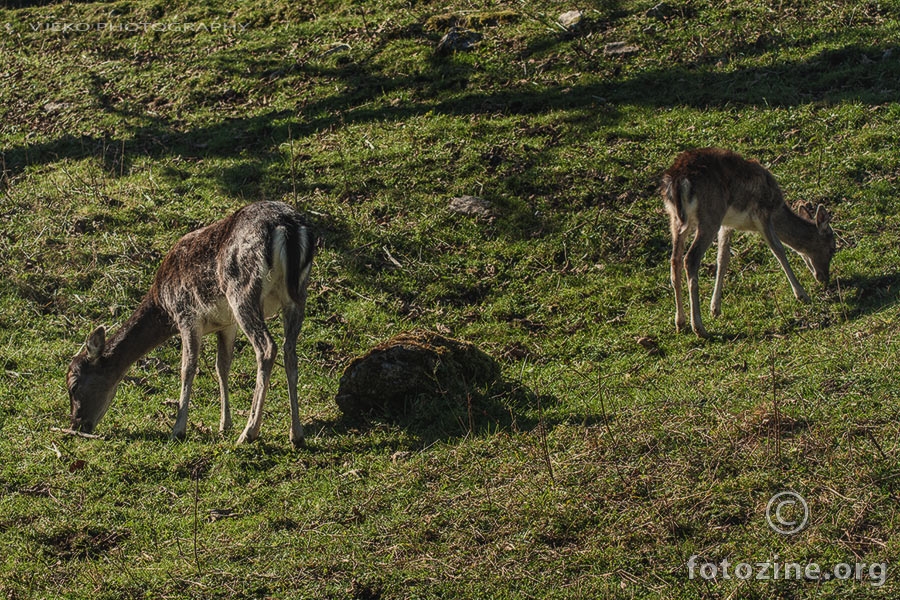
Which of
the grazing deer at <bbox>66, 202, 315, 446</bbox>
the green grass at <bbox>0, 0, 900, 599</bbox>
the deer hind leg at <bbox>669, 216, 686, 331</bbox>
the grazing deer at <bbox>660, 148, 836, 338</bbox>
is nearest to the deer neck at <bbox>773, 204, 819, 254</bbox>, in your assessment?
the grazing deer at <bbox>660, 148, 836, 338</bbox>

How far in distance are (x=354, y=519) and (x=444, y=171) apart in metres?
→ 7.32

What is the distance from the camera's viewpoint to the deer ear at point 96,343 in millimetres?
9039

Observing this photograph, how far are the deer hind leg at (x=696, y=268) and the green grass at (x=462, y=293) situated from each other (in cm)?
27

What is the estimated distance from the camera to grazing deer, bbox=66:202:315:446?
8148mm

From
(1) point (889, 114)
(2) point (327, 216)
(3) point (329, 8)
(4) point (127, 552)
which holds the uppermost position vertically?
(3) point (329, 8)

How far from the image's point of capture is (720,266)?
10359mm

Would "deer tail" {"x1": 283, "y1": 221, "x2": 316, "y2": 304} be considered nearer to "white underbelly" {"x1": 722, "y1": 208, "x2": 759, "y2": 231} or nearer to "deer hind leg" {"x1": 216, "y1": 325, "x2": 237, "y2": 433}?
"deer hind leg" {"x1": 216, "y1": 325, "x2": 237, "y2": 433}

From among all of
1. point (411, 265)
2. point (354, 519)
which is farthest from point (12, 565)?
point (411, 265)

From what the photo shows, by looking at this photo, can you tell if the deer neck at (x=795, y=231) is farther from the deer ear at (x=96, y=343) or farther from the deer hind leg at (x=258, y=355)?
the deer ear at (x=96, y=343)

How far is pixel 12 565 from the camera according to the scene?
650 centimetres

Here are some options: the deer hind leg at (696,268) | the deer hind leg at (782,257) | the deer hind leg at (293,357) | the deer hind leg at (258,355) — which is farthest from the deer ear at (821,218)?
the deer hind leg at (258,355)

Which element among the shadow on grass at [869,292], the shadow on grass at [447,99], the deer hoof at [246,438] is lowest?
the deer hoof at [246,438]

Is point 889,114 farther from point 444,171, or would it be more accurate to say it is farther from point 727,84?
point 444,171

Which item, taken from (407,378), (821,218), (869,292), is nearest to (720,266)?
(821,218)
